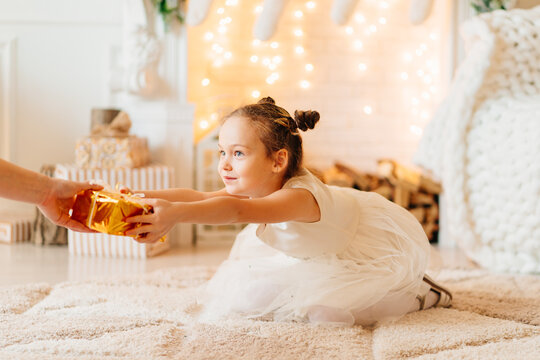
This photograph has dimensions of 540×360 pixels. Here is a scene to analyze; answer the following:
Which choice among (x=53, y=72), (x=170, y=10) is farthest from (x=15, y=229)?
(x=170, y=10)

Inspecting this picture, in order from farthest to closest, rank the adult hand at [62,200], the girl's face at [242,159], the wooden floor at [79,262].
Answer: the wooden floor at [79,262], the girl's face at [242,159], the adult hand at [62,200]

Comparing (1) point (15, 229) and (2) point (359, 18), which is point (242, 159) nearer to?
(1) point (15, 229)

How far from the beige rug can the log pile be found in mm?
1100

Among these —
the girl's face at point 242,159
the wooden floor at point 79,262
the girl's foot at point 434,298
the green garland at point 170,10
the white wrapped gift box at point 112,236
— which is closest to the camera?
the girl's face at point 242,159

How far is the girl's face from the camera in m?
1.52

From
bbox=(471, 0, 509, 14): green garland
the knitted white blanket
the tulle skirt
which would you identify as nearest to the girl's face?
the tulle skirt

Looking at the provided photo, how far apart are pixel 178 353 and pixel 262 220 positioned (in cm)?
32

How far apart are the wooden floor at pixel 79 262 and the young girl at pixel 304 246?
0.68m

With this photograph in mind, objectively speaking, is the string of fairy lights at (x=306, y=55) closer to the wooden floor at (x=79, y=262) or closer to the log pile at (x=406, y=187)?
the log pile at (x=406, y=187)

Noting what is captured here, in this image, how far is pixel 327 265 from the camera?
1.61m

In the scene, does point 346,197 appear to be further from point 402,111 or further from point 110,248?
point 402,111

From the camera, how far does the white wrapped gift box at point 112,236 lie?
2.56 m

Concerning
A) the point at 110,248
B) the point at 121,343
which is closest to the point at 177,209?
the point at 121,343

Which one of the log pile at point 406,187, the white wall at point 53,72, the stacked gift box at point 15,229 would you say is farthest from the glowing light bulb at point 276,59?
the stacked gift box at point 15,229
